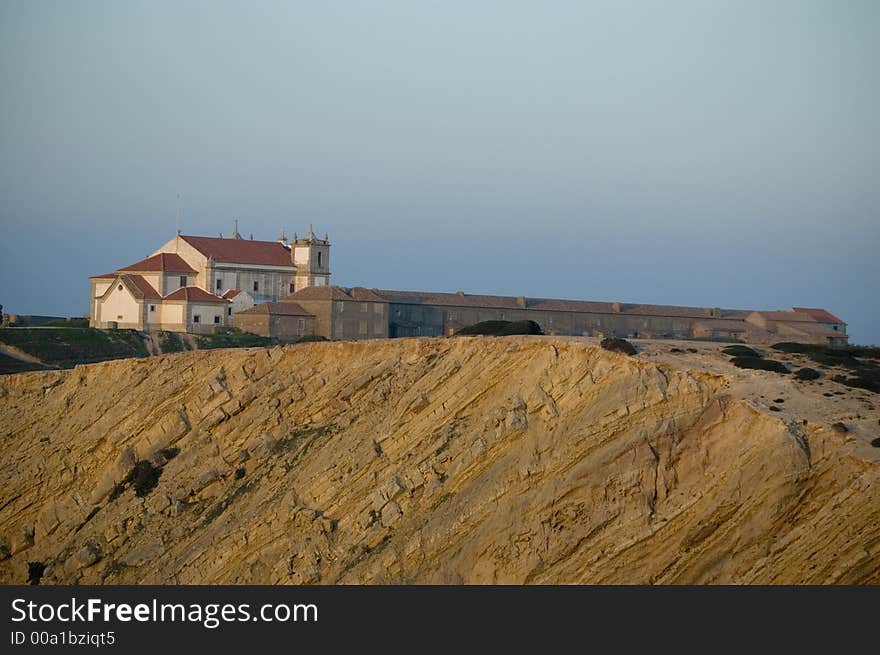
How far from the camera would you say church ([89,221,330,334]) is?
83.2 m

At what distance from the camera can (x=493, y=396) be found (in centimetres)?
4475

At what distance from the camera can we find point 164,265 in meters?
85.6

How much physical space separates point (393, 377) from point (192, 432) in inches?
289

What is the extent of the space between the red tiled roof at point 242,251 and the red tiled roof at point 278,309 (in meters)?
6.72

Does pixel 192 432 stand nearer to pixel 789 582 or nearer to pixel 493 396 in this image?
pixel 493 396

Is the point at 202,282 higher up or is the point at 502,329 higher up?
the point at 202,282

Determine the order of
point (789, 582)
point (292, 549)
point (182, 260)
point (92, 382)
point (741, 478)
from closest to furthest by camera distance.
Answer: point (789, 582) < point (741, 478) < point (292, 549) < point (92, 382) < point (182, 260)

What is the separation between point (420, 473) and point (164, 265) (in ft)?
152

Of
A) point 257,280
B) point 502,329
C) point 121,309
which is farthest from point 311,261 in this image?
point 502,329

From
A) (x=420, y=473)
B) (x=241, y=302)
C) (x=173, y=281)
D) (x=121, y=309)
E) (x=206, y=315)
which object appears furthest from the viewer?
(x=241, y=302)

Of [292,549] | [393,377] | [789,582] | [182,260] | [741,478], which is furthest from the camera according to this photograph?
[182,260]

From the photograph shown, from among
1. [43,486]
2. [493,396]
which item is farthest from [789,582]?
[43,486]

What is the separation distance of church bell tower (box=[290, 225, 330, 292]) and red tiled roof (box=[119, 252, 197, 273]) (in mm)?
7349

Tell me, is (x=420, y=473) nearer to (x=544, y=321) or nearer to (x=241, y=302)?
(x=544, y=321)
